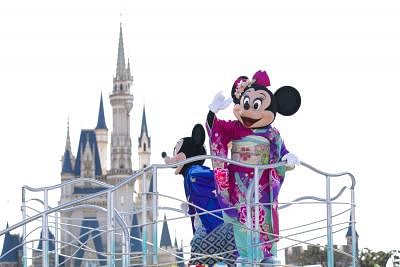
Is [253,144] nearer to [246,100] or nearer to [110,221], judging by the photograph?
[246,100]

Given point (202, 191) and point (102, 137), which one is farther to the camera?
point (102, 137)

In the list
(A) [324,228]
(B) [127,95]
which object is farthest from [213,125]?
(B) [127,95]

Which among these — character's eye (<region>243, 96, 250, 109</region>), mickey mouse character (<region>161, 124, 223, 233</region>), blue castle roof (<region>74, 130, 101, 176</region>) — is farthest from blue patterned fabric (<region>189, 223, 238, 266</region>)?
blue castle roof (<region>74, 130, 101, 176</region>)

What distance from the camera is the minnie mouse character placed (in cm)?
1080

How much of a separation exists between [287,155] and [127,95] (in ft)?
246

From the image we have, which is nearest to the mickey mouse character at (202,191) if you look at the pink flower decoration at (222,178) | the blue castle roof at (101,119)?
the pink flower decoration at (222,178)

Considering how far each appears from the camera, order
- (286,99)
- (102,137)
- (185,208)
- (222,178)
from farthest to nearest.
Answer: (102,137) → (185,208) → (286,99) → (222,178)

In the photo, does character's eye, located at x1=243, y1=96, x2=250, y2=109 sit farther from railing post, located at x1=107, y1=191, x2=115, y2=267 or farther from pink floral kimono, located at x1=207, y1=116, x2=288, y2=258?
railing post, located at x1=107, y1=191, x2=115, y2=267

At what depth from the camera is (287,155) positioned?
393 inches

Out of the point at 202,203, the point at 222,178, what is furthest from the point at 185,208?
the point at 222,178

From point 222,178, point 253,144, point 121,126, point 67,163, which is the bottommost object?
point 67,163

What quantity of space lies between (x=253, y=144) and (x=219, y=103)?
55 cm

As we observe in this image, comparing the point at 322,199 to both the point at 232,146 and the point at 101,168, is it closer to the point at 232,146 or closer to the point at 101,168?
the point at 232,146

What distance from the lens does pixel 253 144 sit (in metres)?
10.4
